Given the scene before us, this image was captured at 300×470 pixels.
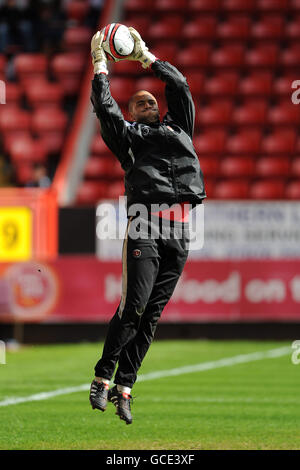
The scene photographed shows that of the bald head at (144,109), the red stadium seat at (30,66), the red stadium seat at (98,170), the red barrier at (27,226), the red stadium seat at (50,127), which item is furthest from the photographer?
the red stadium seat at (30,66)

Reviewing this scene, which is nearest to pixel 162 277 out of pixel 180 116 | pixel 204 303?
pixel 180 116

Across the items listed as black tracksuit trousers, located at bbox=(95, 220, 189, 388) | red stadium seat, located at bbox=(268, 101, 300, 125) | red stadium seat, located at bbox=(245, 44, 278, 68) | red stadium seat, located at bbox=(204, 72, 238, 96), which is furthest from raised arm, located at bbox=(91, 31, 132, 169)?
red stadium seat, located at bbox=(245, 44, 278, 68)

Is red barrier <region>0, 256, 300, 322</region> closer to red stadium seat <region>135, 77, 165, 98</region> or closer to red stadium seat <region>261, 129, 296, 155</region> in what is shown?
red stadium seat <region>261, 129, 296, 155</region>

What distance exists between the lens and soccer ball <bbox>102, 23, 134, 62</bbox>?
237 inches

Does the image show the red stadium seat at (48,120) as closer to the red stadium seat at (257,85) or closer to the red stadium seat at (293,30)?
the red stadium seat at (257,85)

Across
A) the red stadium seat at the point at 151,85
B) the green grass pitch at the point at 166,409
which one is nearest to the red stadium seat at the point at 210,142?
the red stadium seat at the point at 151,85

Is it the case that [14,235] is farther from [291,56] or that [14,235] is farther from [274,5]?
[274,5]

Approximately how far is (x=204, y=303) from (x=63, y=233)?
2.70 m

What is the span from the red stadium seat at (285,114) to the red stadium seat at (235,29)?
2201 millimetres

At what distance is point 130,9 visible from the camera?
21.8 meters

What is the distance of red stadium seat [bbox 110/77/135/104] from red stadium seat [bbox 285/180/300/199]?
4.14 metres

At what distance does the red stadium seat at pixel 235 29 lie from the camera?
68.2 ft

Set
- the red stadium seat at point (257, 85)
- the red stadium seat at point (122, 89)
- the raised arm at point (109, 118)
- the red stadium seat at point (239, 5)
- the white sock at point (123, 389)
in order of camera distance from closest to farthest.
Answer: the raised arm at point (109, 118) → the white sock at point (123, 389) → the red stadium seat at point (257, 85) → the red stadium seat at point (122, 89) → the red stadium seat at point (239, 5)
